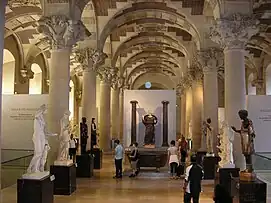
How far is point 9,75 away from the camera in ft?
74.0

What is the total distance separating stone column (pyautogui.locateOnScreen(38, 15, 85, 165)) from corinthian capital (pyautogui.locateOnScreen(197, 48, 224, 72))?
705 centimetres

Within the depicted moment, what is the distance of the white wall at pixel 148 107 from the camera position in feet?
73.1

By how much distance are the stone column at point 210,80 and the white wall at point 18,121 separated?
7140 mm

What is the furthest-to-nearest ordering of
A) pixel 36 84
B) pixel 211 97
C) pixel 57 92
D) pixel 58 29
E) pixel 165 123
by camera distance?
pixel 36 84 → pixel 165 123 → pixel 211 97 → pixel 57 92 → pixel 58 29

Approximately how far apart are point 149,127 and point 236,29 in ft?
39.4

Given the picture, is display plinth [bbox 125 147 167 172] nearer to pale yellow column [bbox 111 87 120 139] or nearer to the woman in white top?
the woman in white top

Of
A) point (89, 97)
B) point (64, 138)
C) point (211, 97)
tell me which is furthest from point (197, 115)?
point (64, 138)

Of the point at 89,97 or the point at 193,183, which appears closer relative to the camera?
the point at 193,183

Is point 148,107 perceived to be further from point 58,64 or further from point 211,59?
point 58,64

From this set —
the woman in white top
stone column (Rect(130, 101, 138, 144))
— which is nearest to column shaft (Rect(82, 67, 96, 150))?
the woman in white top

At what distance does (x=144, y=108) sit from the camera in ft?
74.5

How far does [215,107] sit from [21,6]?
9727 millimetres

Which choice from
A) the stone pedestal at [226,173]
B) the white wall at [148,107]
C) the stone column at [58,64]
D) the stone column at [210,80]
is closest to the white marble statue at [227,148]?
the stone pedestal at [226,173]

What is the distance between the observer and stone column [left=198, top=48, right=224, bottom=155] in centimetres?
1667
